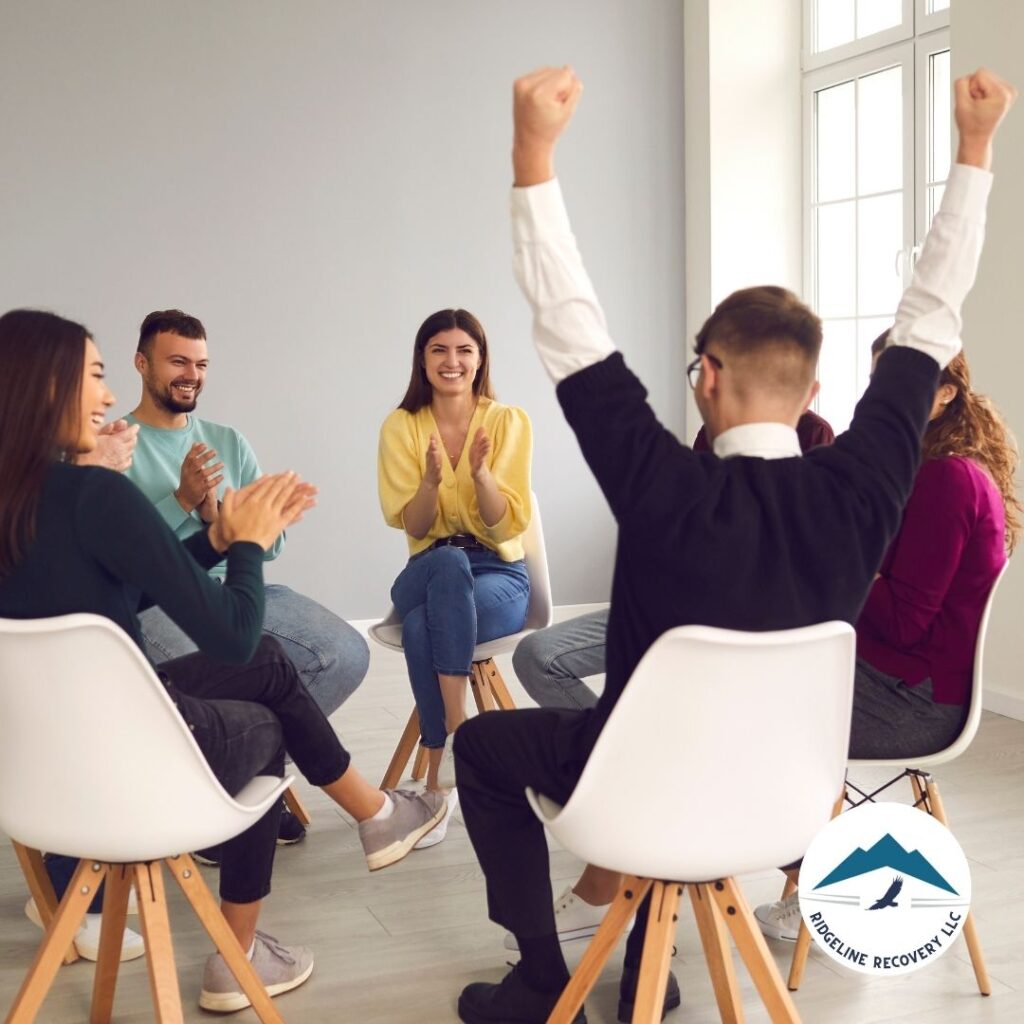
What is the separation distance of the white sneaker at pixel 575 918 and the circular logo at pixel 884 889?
41 cm

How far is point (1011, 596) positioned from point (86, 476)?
324 cm

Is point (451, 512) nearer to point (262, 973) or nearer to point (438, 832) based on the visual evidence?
point (438, 832)

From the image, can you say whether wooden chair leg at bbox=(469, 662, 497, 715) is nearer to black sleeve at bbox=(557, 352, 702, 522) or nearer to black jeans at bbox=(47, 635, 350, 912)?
black jeans at bbox=(47, 635, 350, 912)

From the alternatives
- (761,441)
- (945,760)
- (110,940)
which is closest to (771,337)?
(761,441)

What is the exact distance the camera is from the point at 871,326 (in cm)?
540

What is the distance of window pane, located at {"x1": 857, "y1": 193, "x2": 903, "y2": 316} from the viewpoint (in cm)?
521

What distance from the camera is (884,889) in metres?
2.17

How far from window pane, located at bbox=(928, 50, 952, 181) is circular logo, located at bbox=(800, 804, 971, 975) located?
10.9 feet

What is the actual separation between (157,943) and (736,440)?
3.52 ft

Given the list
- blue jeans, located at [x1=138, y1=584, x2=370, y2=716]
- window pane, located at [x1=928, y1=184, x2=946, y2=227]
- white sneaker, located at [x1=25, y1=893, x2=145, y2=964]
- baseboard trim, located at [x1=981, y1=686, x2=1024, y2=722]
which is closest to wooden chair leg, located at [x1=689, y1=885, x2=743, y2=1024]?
white sneaker, located at [x1=25, y1=893, x2=145, y2=964]

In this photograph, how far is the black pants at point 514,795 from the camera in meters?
1.89

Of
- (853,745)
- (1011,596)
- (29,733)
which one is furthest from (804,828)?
(1011,596)

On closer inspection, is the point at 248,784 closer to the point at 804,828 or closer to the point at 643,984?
the point at 643,984

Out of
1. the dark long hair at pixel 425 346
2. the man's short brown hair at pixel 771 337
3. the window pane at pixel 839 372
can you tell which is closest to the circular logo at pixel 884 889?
the man's short brown hair at pixel 771 337
